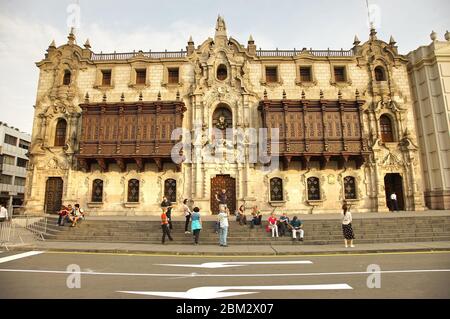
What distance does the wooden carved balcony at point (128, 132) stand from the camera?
70.3 feet

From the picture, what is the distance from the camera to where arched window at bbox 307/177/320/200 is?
21875 millimetres

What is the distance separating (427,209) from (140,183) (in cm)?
2442

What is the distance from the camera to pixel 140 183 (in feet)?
72.0

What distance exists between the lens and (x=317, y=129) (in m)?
21.8

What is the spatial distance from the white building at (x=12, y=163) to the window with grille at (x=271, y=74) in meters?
44.6

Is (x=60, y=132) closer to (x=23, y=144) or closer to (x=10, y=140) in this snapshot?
(x=10, y=140)

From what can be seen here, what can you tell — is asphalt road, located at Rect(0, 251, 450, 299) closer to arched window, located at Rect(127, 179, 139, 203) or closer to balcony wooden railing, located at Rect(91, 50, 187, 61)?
arched window, located at Rect(127, 179, 139, 203)

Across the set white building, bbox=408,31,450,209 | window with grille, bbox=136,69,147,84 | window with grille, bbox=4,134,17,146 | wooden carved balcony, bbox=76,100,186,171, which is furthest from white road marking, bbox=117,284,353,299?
window with grille, bbox=4,134,17,146

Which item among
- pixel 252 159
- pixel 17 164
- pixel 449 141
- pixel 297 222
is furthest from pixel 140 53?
pixel 17 164

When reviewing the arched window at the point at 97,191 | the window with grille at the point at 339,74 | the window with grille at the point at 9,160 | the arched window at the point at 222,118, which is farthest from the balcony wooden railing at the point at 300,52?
the window with grille at the point at 9,160

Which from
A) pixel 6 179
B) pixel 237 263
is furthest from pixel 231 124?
pixel 6 179

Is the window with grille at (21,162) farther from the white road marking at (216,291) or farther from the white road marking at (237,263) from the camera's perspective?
the white road marking at (216,291)

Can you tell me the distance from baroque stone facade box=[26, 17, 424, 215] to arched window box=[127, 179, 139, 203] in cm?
9

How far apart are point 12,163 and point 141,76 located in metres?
36.8
